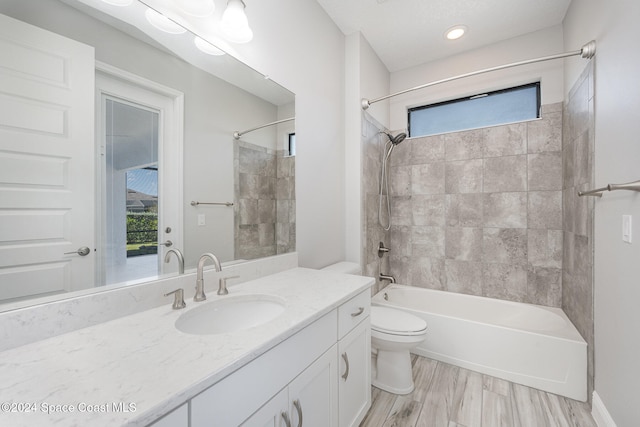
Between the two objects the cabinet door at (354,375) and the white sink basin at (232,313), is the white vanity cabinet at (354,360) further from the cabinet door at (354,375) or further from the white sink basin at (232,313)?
the white sink basin at (232,313)

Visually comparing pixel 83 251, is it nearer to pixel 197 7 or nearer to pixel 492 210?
pixel 197 7

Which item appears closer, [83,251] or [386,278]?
[83,251]

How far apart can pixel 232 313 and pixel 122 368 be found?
54 centimetres

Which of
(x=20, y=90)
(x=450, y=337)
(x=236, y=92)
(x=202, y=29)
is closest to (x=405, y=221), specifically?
(x=450, y=337)

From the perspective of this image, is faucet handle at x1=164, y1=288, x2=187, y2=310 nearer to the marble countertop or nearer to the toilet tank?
the marble countertop

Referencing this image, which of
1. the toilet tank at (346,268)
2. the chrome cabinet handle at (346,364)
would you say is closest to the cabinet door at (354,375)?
the chrome cabinet handle at (346,364)

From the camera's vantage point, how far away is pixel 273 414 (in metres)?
0.80

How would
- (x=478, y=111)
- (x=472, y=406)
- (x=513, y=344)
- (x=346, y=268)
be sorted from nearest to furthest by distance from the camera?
(x=472, y=406), (x=513, y=344), (x=346, y=268), (x=478, y=111)

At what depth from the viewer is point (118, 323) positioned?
0.87 m

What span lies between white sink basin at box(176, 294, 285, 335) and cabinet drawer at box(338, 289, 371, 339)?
28 cm

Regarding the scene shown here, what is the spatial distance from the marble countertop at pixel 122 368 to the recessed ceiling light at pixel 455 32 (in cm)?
260

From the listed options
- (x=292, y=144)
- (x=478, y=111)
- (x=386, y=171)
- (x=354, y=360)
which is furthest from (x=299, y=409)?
(x=478, y=111)

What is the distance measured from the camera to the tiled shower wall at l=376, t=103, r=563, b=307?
225 centimetres

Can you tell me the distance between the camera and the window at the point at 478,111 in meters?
2.40
